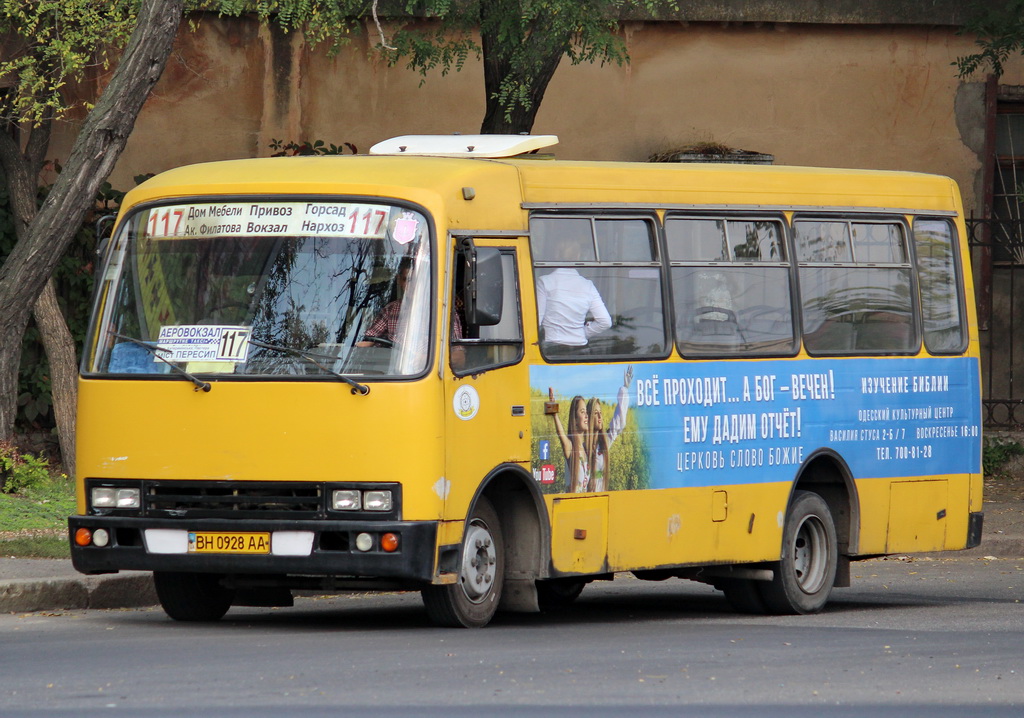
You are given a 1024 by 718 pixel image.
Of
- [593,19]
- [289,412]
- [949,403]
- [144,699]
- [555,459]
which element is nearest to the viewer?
[144,699]

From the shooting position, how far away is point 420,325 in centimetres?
966

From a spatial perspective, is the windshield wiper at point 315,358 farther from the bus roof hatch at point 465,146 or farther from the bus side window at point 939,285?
the bus side window at point 939,285

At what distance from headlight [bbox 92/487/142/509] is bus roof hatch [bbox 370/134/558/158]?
102 inches

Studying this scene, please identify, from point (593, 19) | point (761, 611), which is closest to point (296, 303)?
point (761, 611)

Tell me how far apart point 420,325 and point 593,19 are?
7.77 meters

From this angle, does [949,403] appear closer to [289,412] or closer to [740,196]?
[740,196]

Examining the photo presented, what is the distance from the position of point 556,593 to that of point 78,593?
10.5 ft

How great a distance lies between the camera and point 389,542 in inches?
372

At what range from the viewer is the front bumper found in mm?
9453

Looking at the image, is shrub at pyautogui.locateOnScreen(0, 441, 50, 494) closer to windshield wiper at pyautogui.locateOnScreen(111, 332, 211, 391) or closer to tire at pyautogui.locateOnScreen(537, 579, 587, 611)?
tire at pyautogui.locateOnScreen(537, 579, 587, 611)

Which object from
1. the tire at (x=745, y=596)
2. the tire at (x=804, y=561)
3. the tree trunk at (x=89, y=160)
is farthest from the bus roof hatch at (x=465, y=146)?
the tree trunk at (x=89, y=160)

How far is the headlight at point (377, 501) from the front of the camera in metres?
9.53

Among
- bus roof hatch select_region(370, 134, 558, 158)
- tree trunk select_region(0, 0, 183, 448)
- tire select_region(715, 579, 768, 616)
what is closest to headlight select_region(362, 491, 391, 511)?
bus roof hatch select_region(370, 134, 558, 158)

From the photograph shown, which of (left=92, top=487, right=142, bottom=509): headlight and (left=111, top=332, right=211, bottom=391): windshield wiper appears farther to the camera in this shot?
(left=92, top=487, right=142, bottom=509): headlight
